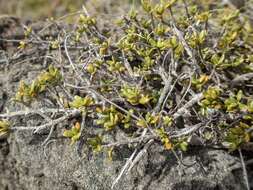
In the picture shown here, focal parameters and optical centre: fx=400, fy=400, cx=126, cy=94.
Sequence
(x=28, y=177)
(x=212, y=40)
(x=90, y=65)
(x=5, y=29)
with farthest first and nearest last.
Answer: (x=5, y=29) < (x=212, y=40) < (x=28, y=177) < (x=90, y=65)

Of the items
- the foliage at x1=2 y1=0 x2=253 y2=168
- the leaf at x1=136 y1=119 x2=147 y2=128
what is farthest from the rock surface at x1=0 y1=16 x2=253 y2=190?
the leaf at x1=136 y1=119 x2=147 y2=128

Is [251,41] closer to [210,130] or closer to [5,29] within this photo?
[210,130]

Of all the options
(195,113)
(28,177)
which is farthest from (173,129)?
(28,177)

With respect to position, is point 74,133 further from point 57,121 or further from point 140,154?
point 140,154

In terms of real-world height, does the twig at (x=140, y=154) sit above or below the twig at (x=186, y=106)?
below

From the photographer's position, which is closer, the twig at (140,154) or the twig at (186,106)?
the twig at (140,154)

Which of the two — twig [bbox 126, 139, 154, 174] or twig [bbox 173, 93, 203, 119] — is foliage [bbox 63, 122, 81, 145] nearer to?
twig [bbox 126, 139, 154, 174]

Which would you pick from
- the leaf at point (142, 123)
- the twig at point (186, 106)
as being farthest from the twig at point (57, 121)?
the twig at point (186, 106)

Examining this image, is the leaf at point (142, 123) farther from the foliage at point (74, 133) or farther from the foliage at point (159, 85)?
the foliage at point (74, 133)

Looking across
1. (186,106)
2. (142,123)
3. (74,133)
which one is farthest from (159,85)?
(74,133)
